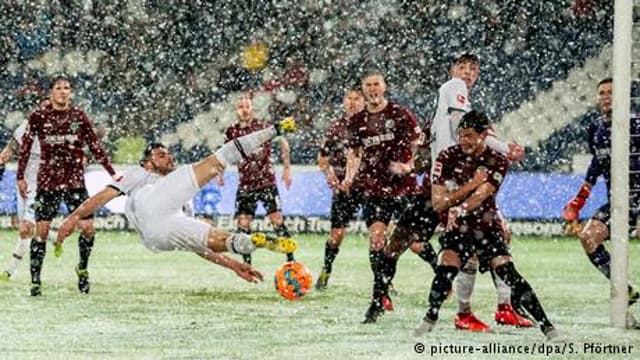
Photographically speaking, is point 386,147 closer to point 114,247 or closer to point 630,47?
point 630,47

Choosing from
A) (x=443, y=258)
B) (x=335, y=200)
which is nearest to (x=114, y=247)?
(x=335, y=200)

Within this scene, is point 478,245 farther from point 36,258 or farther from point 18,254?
point 18,254

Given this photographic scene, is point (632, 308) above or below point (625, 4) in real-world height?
below

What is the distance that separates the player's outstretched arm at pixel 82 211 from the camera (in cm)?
1073

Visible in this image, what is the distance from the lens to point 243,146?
10062 millimetres

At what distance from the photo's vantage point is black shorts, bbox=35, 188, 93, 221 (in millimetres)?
12234

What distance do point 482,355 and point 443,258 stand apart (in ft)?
3.22

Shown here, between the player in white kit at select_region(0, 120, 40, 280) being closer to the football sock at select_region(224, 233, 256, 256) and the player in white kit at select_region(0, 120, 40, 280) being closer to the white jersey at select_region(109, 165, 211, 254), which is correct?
the white jersey at select_region(109, 165, 211, 254)

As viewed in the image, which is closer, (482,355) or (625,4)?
(482,355)

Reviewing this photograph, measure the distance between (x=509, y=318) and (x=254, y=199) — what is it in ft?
19.6

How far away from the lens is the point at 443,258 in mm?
8695

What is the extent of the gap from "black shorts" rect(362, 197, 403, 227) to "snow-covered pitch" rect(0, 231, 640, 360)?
2.47 ft

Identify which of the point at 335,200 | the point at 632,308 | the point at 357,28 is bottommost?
the point at 632,308

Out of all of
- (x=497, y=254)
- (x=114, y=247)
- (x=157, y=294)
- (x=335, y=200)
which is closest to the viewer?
(x=497, y=254)
